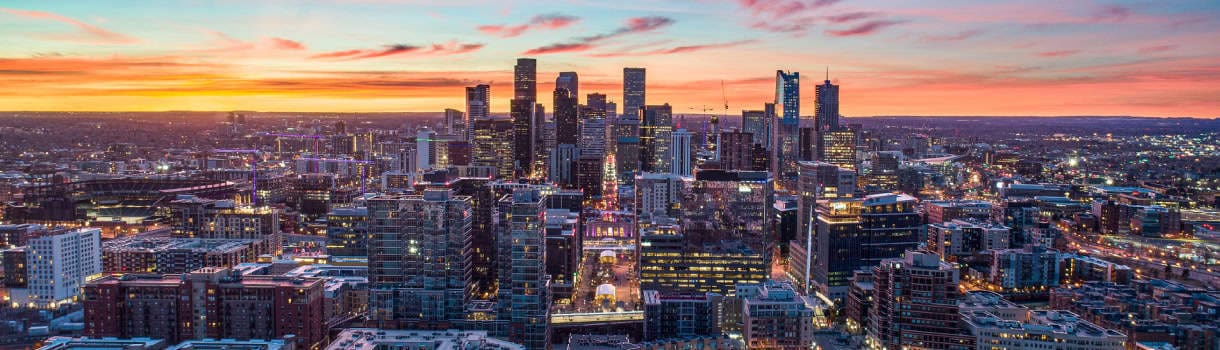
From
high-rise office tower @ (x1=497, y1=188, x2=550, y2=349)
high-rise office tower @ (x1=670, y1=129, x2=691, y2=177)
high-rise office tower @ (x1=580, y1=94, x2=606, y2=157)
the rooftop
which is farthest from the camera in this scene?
high-rise office tower @ (x1=580, y1=94, x2=606, y2=157)

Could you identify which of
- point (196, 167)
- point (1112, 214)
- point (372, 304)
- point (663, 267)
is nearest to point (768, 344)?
point (663, 267)

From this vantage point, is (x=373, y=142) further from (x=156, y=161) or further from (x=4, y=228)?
(x=4, y=228)

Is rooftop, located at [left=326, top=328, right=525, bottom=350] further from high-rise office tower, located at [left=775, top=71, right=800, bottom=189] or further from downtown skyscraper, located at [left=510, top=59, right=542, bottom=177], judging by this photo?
high-rise office tower, located at [left=775, top=71, right=800, bottom=189]

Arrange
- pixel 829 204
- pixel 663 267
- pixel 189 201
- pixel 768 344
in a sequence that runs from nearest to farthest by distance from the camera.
→ pixel 768 344
pixel 663 267
pixel 829 204
pixel 189 201

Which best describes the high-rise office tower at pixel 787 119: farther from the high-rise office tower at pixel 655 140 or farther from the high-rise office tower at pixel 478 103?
the high-rise office tower at pixel 478 103

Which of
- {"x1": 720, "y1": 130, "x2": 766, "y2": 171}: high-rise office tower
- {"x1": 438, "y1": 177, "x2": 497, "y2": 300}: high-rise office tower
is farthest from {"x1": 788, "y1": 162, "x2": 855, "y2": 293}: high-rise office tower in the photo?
{"x1": 720, "y1": 130, "x2": 766, "y2": 171}: high-rise office tower

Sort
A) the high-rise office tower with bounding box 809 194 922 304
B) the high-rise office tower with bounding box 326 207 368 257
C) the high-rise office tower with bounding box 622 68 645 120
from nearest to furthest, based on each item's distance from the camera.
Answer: the high-rise office tower with bounding box 809 194 922 304
the high-rise office tower with bounding box 326 207 368 257
the high-rise office tower with bounding box 622 68 645 120
